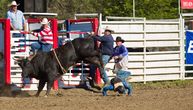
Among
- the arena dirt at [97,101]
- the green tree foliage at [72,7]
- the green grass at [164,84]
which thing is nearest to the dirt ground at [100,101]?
the arena dirt at [97,101]

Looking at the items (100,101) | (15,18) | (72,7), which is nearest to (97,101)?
(100,101)

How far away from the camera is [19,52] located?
16922mm

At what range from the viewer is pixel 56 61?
1608 cm

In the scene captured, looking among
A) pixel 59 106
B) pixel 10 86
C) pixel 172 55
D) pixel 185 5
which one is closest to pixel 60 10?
pixel 185 5

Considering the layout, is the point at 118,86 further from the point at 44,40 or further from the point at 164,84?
the point at 164,84

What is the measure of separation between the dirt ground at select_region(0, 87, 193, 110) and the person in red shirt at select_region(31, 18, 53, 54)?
46.8 inches

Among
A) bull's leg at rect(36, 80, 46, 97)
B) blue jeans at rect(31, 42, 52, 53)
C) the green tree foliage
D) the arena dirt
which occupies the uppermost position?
the green tree foliage

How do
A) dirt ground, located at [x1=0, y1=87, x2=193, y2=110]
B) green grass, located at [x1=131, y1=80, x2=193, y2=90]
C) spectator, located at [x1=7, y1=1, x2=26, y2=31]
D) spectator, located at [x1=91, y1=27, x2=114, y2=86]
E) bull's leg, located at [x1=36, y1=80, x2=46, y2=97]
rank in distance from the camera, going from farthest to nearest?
green grass, located at [x1=131, y1=80, x2=193, y2=90], spectator, located at [x1=7, y1=1, x2=26, y2=31], spectator, located at [x1=91, y1=27, x2=114, y2=86], bull's leg, located at [x1=36, y1=80, x2=46, y2=97], dirt ground, located at [x1=0, y1=87, x2=193, y2=110]

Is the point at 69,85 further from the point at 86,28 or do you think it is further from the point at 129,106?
the point at 129,106

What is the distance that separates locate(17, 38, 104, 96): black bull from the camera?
52.1ft

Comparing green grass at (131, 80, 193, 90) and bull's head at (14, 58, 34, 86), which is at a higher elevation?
bull's head at (14, 58, 34, 86)

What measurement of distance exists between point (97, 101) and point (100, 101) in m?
0.08

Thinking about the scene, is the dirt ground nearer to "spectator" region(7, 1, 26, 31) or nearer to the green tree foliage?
"spectator" region(7, 1, 26, 31)

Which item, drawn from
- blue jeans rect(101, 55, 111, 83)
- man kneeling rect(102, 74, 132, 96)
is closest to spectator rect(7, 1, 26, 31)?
blue jeans rect(101, 55, 111, 83)
